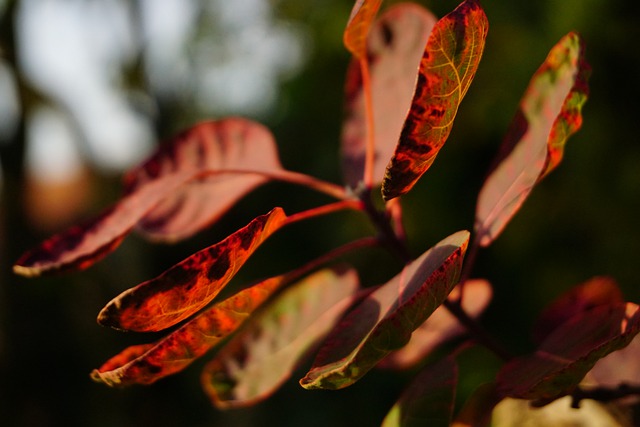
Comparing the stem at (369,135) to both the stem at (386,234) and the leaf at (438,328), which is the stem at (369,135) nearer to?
the stem at (386,234)

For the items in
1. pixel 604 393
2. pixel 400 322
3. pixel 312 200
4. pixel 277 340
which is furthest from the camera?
pixel 312 200

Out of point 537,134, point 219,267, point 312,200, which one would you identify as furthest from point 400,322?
point 312,200

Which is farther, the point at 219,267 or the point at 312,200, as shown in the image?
the point at 312,200

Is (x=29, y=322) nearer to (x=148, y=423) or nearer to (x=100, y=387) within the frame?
(x=100, y=387)

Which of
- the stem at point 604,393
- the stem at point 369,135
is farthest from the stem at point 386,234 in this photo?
the stem at point 604,393

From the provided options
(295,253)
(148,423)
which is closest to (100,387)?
(148,423)

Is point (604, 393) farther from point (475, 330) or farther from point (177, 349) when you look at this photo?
point (177, 349)
